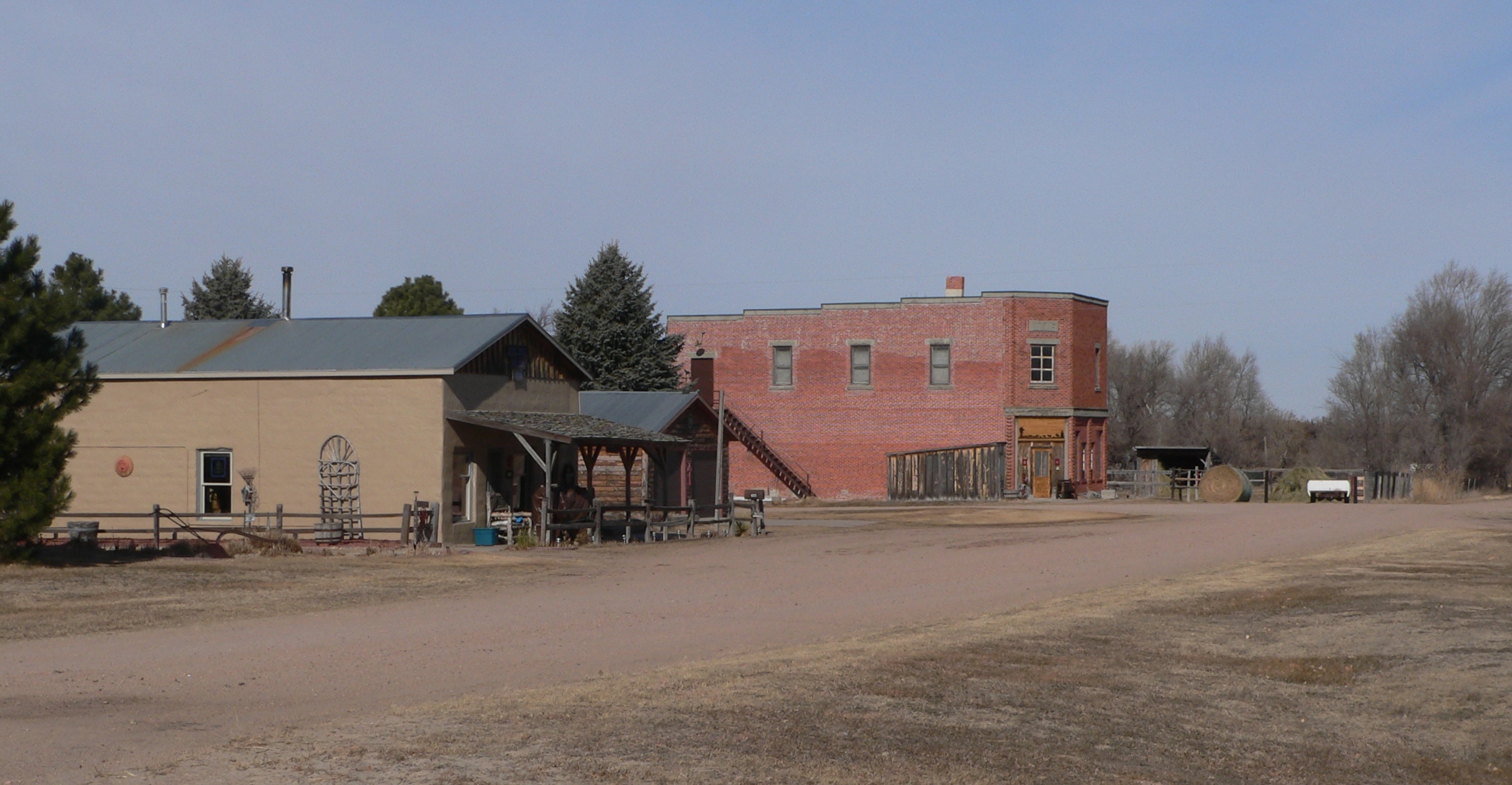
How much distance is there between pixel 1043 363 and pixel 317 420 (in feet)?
110

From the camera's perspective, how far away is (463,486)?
3172cm

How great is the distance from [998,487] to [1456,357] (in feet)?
108

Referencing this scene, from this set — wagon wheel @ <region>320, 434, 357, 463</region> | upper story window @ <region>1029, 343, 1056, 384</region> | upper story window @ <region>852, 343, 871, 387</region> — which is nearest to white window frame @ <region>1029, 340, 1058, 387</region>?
upper story window @ <region>1029, 343, 1056, 384</region>

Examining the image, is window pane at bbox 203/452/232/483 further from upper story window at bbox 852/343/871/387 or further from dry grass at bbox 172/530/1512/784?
upper story window at bbox 852/343/871/387

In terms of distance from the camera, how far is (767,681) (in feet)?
41.3

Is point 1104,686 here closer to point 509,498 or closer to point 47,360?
point 47,360

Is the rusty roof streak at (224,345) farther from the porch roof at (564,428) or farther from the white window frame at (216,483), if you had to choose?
the porch roof at (564,428)

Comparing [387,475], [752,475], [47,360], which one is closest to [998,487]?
[752,475]

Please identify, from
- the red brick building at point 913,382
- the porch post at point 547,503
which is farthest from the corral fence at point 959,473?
the porch post at point 547,503

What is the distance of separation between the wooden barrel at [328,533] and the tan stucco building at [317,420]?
1.20 metres

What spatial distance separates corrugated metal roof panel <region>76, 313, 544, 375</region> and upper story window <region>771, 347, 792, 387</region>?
26677 millimetres

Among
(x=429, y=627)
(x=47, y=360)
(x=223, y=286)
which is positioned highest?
(x=223, y=286)

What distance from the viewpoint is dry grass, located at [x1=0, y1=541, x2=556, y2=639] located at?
59.2 feet

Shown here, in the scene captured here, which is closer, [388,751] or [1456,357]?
[388,751]
